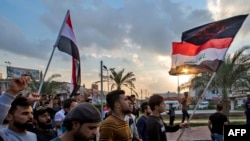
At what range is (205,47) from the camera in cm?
805

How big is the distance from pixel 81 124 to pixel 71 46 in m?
6.45

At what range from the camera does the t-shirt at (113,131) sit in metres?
4.44

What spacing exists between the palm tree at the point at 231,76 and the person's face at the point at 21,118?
21.2 metres

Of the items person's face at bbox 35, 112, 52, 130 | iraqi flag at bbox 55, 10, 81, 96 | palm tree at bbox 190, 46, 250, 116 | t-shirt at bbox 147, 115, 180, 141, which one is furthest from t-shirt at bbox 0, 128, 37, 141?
palm tree at bbox 190, 46, 250, 116

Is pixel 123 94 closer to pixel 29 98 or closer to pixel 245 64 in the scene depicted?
pixel 29 98

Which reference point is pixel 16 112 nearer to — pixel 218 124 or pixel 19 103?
pixel 19 103

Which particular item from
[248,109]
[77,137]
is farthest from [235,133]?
[248,109]

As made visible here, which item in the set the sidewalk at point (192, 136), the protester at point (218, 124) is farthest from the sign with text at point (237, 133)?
the sidewalk at point (192, 136)

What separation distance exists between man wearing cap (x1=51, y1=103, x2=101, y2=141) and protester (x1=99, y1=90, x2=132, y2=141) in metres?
1.91

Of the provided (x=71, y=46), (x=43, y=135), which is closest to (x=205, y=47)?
(x=71, y=46)

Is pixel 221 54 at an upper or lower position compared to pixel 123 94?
upper

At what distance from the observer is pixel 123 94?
16.4 feet

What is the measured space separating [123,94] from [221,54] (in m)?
3.63

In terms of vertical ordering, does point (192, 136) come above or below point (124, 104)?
below
